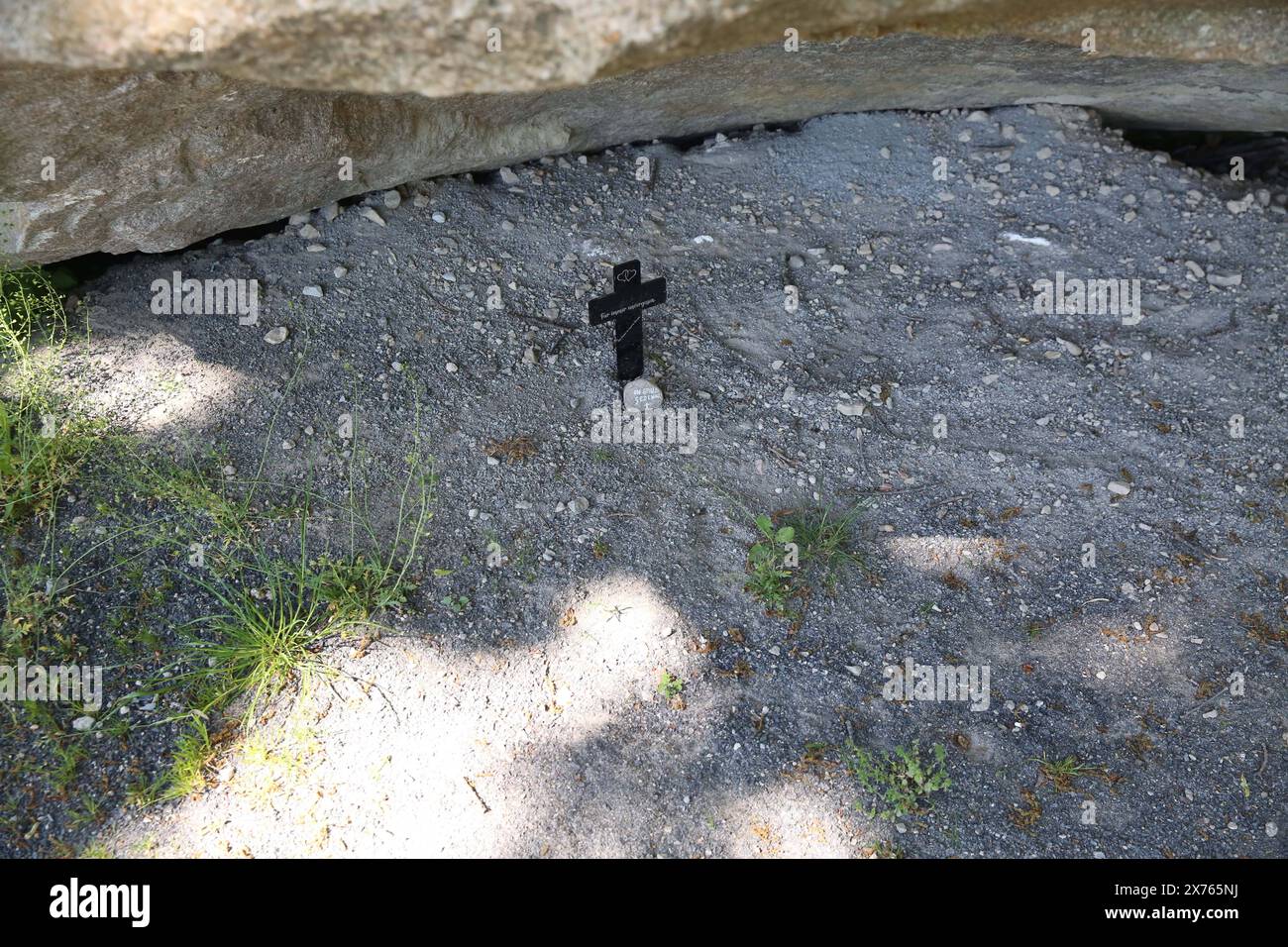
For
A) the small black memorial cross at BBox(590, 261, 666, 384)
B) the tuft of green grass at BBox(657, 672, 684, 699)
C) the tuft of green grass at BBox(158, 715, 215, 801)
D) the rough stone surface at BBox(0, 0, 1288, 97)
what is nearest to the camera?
the rough stone surface at BBox(0, 0, 1288, 97)

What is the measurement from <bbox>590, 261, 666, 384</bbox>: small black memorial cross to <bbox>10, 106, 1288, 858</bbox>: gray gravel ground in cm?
14

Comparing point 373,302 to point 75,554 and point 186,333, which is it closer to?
point 186,333

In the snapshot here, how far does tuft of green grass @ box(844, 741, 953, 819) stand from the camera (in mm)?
2704

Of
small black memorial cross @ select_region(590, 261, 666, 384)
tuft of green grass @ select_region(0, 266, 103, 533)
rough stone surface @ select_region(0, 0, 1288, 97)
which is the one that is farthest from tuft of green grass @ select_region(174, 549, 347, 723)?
rough stone surface @ select_region(0, 0, 1288, 97)

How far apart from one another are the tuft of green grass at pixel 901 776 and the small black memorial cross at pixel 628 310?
4.86 feet

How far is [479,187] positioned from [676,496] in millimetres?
1657

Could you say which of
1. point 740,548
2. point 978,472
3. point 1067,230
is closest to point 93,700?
point 740,548

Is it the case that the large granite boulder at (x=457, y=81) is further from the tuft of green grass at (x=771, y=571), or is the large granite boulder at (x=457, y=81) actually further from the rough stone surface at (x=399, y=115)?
the tuft of green grass at (x=771, y=571)

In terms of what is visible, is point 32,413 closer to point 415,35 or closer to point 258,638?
point 258,638

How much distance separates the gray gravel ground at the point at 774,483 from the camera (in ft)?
8.85

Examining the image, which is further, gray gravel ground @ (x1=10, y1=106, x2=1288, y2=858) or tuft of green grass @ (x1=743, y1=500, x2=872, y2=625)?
tuft of green grass @ (x1=743, y1=500, x2=872, y2=625)

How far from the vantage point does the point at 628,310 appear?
11.1ft

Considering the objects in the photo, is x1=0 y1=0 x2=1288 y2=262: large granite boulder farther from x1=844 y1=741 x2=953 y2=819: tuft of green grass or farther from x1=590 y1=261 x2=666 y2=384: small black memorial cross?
x1=844 y1=741 x2=953 y2=819: tuft of green grass

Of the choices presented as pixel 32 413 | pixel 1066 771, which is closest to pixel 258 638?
pixel 32 413
